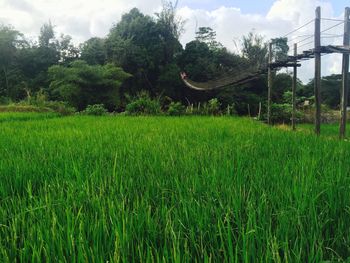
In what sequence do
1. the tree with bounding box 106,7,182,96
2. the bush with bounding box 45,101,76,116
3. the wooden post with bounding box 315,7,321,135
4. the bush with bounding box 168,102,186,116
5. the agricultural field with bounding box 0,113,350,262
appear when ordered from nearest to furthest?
the agricultural field with bounding box 0,113,350,262 → the wooden post with bounding box 315,7,321,135 → the bush with bounding box 168,102,186,116 → the bush with bounding box 45,101,76,116 → the tree with bounding box 106,7,182,96

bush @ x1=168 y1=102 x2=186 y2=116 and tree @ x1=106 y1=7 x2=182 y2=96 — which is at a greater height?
tree @ x1=106 y1=7 x2=182 y2=96

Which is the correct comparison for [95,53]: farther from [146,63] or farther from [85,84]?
[85,84]

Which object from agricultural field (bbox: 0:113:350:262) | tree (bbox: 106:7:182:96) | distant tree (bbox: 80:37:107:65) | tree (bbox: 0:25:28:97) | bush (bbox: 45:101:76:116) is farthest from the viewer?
tree (bbox: 0:25:28:97)

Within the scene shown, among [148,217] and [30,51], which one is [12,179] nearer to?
[148,217]

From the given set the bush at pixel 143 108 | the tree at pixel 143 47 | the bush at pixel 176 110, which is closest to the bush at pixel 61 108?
the bush at pixel 143 108

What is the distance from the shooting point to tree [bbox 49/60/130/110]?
17250 mm

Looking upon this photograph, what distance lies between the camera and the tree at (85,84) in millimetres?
17250

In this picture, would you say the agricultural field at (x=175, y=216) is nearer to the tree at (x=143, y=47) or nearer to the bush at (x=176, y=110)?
the bush at (x=176, y=110)

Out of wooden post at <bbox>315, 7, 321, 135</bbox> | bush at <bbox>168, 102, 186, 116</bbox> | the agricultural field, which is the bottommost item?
the agricultural field

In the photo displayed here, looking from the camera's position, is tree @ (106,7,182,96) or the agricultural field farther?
tree @ (106,7,182,96)

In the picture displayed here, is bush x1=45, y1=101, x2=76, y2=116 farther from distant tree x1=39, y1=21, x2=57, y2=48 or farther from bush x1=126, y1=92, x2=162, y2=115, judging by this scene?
distant tree x1=39, y1=21, x2=57, y2=48

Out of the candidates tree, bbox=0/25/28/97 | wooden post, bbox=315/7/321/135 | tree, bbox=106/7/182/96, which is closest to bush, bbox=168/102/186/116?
wooden post, bbox=315/7/321/135

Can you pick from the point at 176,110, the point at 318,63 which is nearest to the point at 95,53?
the point at 176,110

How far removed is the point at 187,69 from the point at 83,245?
2423 cm
